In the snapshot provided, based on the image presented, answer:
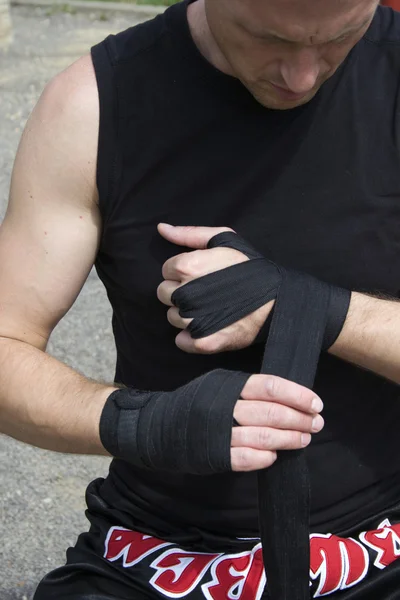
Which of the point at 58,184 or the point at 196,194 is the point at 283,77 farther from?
the point at 58,184

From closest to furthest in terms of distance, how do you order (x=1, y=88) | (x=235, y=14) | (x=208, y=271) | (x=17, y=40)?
(x=235, y=14)
(x=208, y=271)
(x=1, y=88)
(x=17, y=40)

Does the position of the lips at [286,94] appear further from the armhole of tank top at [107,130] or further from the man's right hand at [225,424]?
the man's right hand at [225,424]

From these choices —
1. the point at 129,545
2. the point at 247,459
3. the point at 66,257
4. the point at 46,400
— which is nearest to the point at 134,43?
the point at 66,257

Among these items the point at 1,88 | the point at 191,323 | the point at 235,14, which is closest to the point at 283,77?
the point at 235,14

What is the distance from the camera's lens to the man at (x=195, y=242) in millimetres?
1903

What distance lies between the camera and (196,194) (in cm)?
194

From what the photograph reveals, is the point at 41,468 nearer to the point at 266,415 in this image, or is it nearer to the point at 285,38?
the point at 266,415

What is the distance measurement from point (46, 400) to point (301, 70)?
73 centimetres

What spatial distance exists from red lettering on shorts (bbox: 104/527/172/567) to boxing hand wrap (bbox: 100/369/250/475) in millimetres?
312

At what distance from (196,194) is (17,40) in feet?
20.0

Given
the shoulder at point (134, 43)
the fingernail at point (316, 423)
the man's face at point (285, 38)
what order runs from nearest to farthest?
the man's face at point (285, 38), the fingernail at point (316, 423), the shoulder at point (134, 43)

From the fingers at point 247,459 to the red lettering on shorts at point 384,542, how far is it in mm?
459

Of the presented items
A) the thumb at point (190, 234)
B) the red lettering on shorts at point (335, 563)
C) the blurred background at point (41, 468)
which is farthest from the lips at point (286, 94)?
the blurred background at point (41, 468)

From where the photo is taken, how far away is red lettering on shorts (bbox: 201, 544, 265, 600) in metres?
1.94
